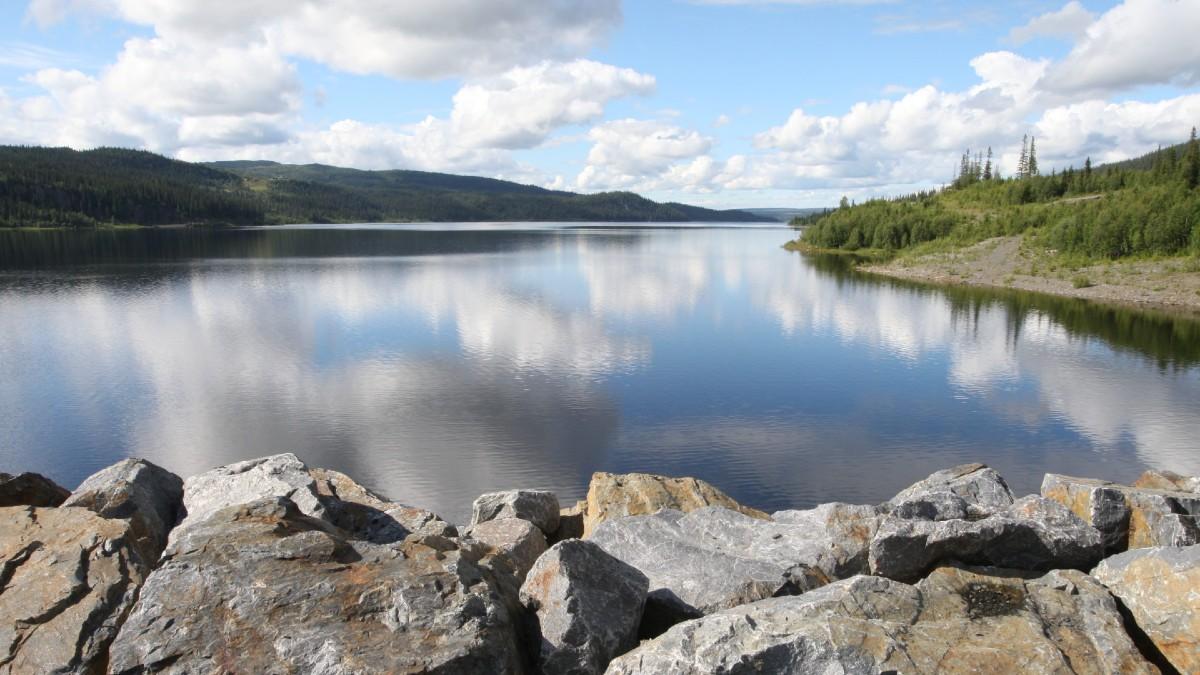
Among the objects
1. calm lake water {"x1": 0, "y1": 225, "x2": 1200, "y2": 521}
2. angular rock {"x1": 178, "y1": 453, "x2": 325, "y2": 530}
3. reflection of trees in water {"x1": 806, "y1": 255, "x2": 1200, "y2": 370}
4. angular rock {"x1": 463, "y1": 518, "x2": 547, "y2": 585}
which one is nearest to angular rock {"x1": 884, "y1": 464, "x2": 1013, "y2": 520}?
angular rock {"x1": 463, "y1": 518, "x2": 547, "y2": 585}

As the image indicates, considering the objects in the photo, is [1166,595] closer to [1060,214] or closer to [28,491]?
[28,491]

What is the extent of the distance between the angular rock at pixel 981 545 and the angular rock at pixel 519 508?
695 cm

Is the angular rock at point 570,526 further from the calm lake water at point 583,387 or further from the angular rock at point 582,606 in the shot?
the angular rock at point 582,606

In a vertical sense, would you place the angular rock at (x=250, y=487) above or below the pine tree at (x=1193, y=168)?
below

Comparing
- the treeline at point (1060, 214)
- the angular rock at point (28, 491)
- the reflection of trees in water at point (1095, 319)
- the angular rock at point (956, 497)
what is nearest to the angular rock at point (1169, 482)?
the angular rock at point (956, 497)

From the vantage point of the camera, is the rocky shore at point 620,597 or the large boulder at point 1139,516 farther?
the large boulder at point 1139,516

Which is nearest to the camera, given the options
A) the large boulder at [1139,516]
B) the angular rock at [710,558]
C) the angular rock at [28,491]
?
the angular rock at [710,558]

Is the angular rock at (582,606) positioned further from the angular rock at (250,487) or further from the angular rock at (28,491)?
the angular rock at (28,491)

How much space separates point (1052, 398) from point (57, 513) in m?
37.3

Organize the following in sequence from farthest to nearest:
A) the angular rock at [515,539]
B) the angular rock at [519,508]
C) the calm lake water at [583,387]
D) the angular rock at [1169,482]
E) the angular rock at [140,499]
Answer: the calm lake water at [583,387] < the angular rock at [1169,482] < the angular rock at [519,508] < the angular rock at [140,499] < the angular rock at [515,539]

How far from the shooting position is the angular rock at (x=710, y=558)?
9.61m

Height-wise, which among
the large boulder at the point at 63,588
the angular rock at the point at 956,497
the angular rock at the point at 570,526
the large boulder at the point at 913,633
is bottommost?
the angular rock at the point at 570,526

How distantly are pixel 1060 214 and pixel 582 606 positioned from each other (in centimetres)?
12358

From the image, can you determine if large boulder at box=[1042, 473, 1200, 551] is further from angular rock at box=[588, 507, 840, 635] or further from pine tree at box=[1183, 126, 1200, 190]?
pine tree at box=[1183, 126, 1200, 190]
